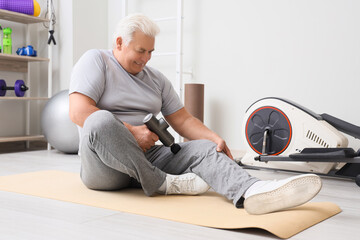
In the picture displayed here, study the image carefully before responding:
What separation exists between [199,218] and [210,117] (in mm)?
2447

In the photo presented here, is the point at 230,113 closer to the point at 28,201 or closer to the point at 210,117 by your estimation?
the point at 210,117

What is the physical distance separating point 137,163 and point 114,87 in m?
0.42

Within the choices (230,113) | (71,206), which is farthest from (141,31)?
(230,113)

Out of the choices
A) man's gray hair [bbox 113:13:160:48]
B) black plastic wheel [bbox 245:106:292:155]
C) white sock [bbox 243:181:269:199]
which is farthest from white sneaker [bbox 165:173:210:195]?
black plastic wheel [bbox 245:106:292:155]

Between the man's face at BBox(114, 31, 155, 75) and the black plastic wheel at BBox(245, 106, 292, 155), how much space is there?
1.04m

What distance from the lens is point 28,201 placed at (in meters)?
1.79

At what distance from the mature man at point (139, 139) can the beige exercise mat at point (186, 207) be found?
0.05m

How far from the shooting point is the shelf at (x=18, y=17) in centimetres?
367

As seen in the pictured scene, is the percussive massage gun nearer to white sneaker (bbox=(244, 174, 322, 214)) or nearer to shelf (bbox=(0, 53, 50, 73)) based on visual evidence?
white sneaker (bbox=(244, 174, 322, 214))

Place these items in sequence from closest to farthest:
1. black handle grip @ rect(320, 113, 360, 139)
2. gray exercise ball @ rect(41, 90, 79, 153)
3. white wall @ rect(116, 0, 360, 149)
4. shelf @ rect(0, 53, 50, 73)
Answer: black handle grip @ rect(320, 113, 360, 139) → white wall @ rect(116, 0, 360, 149) → gray exercise ball @ rect(41, 90, 79, 153) → shelf @ rect(0, 53, 50, 73)

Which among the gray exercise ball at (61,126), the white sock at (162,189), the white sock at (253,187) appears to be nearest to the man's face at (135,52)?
the white sock at (162,189)

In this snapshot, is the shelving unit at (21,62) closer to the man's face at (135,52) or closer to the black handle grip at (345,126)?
the man's face at (135,52)

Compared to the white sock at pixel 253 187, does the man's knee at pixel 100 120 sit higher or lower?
higher

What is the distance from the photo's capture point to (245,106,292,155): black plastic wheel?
2.59 metres
